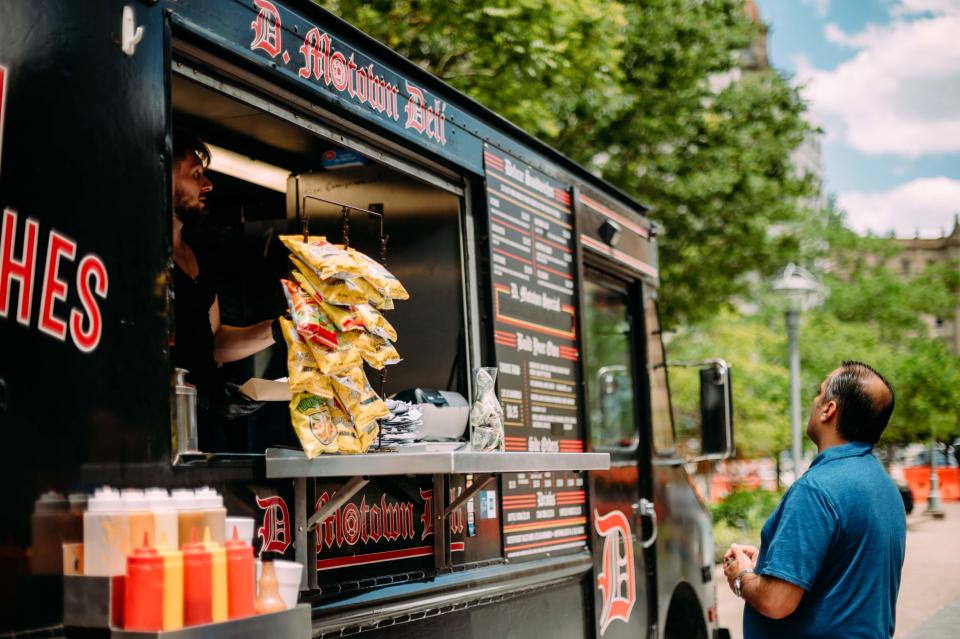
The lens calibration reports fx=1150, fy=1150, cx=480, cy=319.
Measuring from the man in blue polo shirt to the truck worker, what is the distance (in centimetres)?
180

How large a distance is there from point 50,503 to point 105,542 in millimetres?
136

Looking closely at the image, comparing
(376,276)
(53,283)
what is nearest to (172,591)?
(53,283)

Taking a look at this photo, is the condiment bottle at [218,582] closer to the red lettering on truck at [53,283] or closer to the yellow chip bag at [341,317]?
the red lettering on truck at [53,283]

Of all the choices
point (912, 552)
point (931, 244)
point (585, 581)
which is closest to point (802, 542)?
point (585, 581)

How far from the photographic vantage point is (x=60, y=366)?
2.38 m

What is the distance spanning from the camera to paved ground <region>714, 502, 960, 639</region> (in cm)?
1153

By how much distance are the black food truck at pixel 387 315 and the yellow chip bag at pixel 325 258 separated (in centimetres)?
44

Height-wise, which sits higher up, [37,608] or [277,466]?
[277,466]

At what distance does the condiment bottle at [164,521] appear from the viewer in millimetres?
2400

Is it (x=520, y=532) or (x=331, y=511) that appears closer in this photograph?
(x=331, y=511)

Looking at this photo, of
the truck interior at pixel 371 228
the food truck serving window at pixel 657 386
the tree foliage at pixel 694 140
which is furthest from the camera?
the tree foliage at pixel 694 140

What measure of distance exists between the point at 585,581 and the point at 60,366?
10.6ft

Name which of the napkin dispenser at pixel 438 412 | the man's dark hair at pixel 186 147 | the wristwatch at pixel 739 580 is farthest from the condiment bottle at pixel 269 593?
the man's dark hair at pixel 186 147

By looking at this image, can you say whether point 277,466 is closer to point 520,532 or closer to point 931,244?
point 520,532
